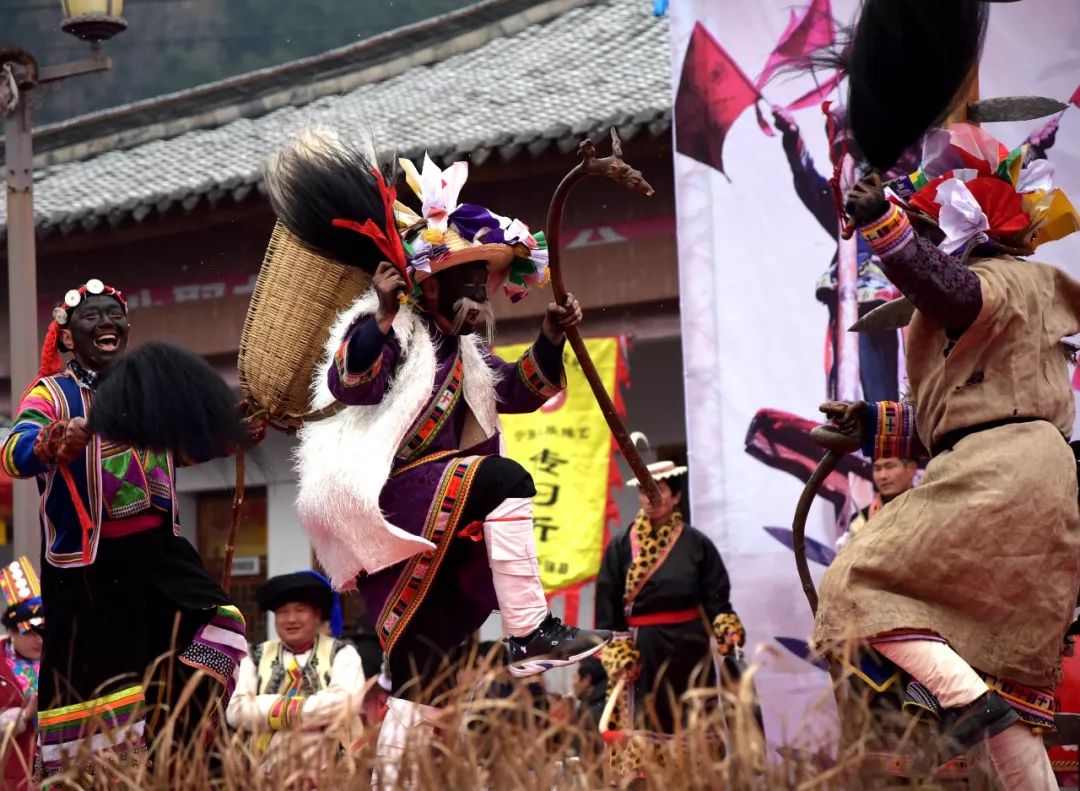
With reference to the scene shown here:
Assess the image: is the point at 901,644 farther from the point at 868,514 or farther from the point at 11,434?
the point at 868,514

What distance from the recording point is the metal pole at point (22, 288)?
28.5ft

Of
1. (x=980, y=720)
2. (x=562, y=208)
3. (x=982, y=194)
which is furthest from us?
(x=562, y=208)

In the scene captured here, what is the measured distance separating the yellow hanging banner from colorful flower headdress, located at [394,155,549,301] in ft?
13.2

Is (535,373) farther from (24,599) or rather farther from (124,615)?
(24,599)

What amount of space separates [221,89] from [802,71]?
923cm

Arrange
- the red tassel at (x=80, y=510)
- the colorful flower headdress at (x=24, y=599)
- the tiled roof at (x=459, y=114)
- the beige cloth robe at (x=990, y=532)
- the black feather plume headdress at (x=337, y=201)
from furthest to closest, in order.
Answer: the tiled roof at (x=459, y=114) < the colorful flower headdress at (x=24, y=599) < the red tassel at (x=80, y=510) < the black feather plume headdress at (x=337, y=201) < the beige cloth robe at (x=990, y=532)

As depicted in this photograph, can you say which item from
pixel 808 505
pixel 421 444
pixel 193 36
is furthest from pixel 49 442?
pixel 193 36

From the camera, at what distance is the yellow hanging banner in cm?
927

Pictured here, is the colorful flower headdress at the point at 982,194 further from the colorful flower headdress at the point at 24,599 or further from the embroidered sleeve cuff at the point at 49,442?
the colorful flower headdress at the point at 24,599

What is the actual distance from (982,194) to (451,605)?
1.85 metres

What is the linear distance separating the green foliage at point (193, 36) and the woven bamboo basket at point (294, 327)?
21148 millimetres

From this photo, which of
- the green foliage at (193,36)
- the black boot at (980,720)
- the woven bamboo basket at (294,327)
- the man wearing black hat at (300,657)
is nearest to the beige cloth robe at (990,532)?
the black boot at (980,720)

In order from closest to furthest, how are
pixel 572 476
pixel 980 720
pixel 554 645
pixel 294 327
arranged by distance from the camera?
pixel 980 720 → pixel 554 645 → pixel 294 327 → pixel 572 476

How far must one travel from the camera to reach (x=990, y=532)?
419 centimetres
